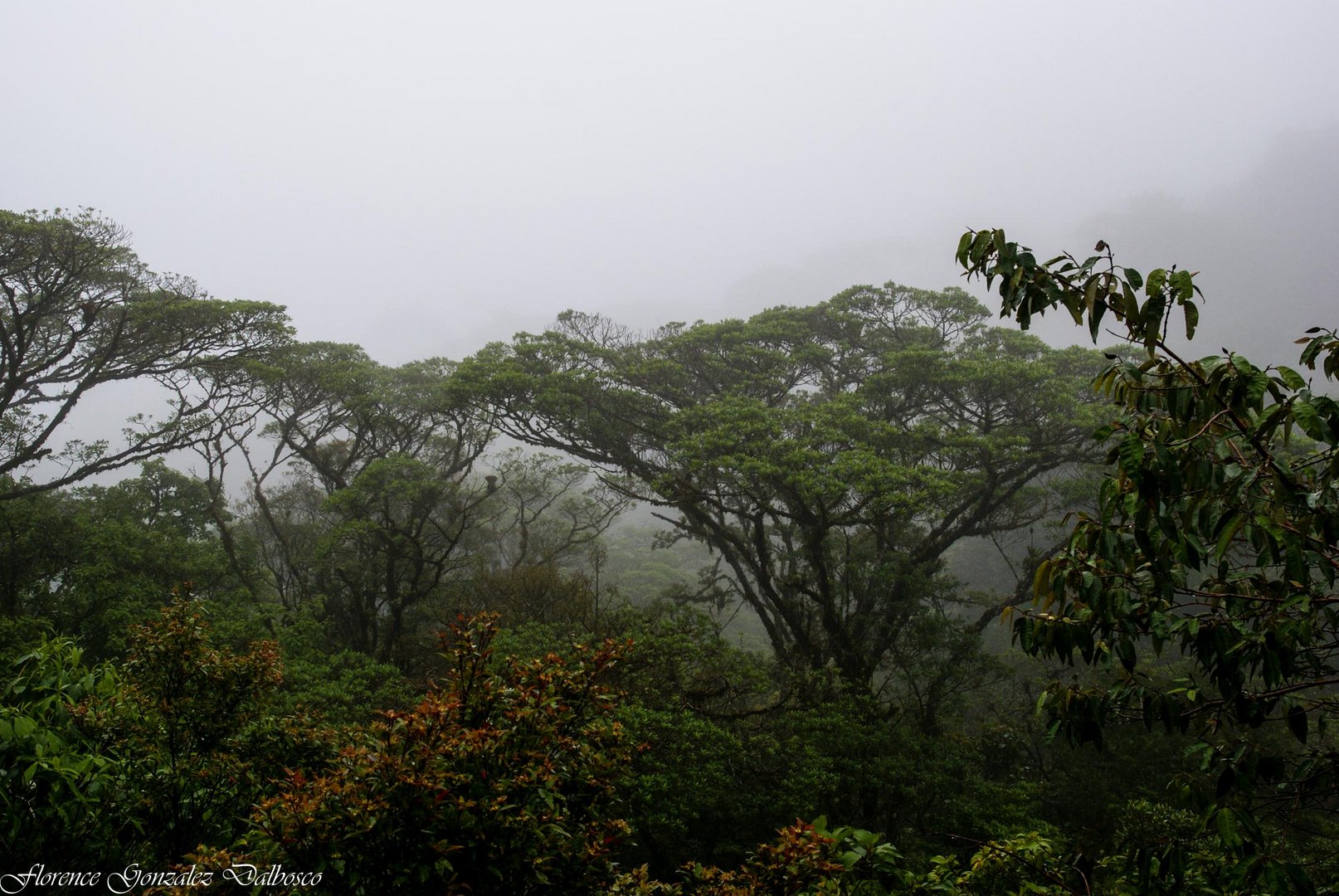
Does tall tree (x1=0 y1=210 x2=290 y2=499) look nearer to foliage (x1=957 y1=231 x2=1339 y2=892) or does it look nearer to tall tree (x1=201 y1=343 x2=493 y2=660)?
tall tree (x1=201 y1=343 x2=493 y2=660)

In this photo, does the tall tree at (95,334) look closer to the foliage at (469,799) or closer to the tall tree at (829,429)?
the tall tree at (829,429)

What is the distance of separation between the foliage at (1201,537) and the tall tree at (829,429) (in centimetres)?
791

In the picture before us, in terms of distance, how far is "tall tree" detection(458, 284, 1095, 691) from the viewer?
40.0 feet

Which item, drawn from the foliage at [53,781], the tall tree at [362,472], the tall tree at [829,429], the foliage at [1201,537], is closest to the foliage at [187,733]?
the foliage at [53,781]

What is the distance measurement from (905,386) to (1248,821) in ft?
41.3

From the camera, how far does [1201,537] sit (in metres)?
2.95

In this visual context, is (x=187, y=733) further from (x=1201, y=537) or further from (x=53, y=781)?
(x=1201, y=537)

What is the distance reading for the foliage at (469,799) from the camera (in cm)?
255

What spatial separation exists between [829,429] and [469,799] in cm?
1052

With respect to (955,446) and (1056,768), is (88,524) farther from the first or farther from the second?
(1056,768)

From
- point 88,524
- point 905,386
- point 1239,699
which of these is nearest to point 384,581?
point 88,524

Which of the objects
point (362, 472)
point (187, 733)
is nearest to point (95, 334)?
point (362, 472)

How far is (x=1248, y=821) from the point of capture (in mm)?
2537

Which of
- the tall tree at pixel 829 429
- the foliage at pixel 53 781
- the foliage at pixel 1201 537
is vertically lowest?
the foliage at pixel 53 781
